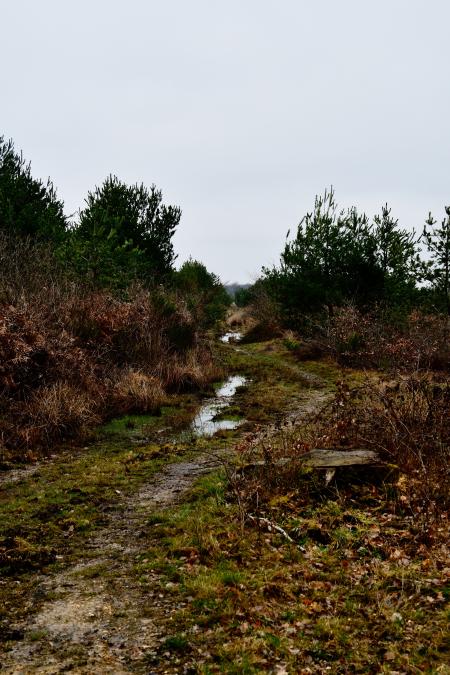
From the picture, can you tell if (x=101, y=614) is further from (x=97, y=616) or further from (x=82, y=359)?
(x=82, y=359)

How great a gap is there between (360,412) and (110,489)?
13.5ft

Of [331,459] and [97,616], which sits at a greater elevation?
[331,459]

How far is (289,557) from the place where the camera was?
5520 mm

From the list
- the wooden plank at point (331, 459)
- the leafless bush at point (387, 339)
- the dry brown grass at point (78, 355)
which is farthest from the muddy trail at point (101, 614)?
the leafless bush at point (387, 339)

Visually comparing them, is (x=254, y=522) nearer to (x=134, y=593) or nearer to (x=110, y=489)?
(x=134, y=593)

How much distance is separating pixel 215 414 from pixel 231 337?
1849 cm

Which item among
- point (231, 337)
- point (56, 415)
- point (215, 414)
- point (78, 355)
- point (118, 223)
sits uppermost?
point (118, 223)

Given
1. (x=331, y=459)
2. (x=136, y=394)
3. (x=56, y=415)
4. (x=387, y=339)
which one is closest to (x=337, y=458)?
(x=331, y=459)

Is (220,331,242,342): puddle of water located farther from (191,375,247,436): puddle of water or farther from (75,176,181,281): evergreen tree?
(191,375,247,436): puddle of water

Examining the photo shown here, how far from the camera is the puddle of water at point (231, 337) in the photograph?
3006 cm

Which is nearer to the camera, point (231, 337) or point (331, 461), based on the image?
point (331, 461)

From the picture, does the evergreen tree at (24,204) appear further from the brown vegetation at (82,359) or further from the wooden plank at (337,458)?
the wooden plank at (337,458)

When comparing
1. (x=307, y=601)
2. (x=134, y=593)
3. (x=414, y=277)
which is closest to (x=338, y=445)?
(x=307, y=601)

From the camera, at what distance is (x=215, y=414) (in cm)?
1284
